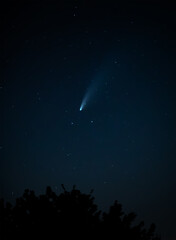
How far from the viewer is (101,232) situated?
18.9 ft

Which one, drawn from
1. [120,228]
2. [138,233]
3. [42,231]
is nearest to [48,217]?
[42,231]

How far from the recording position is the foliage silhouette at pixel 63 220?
5516 mm

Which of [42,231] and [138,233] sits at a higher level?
[42,231]

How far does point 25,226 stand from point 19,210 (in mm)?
397

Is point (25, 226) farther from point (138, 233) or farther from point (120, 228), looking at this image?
point (138, 233)

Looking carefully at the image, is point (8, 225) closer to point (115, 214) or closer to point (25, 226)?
point (25, 226)

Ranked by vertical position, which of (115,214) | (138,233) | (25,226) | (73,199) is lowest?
(138,233)

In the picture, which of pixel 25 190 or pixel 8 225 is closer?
pixel 8 225

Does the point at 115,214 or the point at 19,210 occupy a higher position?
the point at 19,210

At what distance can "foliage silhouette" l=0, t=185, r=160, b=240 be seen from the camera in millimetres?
5516

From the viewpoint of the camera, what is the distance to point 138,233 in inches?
238

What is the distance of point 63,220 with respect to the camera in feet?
18.7

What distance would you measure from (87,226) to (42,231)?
3.02 ft

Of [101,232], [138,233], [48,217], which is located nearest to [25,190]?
[48,217]
